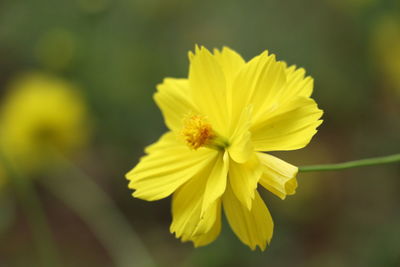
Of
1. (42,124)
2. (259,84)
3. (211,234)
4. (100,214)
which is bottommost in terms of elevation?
(100,214)

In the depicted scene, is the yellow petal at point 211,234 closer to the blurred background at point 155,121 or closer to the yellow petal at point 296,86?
the yellow petal at point 296,86

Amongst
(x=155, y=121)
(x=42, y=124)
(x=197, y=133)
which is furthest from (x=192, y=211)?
(x=155, y=121)

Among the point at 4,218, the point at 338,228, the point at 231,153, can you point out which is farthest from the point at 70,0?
the point at 231,153

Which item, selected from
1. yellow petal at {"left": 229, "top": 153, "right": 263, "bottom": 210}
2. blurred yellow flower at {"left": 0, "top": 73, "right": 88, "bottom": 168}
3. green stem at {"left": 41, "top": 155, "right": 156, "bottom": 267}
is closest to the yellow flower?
yellow petal at {"left": 229, "top": 153, "right": 263, "bottom": 210}

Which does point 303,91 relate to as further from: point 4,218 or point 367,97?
point 4,218

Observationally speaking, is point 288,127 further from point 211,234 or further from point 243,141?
point 211,234

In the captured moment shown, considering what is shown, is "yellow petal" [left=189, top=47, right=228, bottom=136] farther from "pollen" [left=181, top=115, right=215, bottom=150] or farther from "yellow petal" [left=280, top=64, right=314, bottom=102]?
"yellow petal" [left=280, top=64, right=314, bottom=102]
